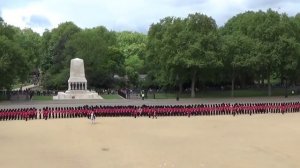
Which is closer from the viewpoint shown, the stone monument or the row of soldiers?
the row of soldiers

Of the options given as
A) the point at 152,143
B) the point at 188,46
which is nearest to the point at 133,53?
the point at 188,46

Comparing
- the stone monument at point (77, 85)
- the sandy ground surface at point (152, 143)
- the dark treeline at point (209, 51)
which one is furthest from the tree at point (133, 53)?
the sandy ground surface at point (152, 143)

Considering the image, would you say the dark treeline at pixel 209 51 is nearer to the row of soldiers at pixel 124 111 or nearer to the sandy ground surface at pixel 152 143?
the row of soldiers at pixel 124 111

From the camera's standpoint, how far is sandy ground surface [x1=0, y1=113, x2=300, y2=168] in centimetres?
1942

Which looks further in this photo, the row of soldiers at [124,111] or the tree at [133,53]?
the tree at [133,53]

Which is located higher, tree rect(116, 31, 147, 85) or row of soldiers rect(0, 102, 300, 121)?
tree rect(116, 31, 147, 85)

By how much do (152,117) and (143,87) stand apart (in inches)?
1417

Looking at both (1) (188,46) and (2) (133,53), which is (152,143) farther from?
(2) (133,53)

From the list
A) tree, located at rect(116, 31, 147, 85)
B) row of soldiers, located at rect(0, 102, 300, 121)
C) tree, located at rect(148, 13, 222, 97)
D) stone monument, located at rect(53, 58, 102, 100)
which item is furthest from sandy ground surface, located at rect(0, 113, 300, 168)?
tree, located at rect(116, 31, 147, 85)

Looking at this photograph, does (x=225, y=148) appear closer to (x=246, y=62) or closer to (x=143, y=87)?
(x=246, y=62)

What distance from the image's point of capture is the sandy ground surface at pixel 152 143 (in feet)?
63.7

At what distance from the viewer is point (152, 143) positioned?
949 inches

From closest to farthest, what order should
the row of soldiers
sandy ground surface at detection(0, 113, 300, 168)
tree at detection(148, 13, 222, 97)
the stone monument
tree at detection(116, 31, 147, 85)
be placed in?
1. sandy ground surface at detection(0, 113, 300, 168)
2. the row of soldiers
3. tree at detection(148, 13, 222, 97)
4. the stone monument
5. tree at detection(116, 31, 147, 85)

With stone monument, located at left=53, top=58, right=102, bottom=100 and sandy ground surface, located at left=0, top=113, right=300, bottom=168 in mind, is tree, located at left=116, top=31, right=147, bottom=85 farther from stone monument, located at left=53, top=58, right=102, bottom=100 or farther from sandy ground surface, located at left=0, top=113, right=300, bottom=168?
sandy ground surface, located at left=0, top=113, right=300, bottom=168
